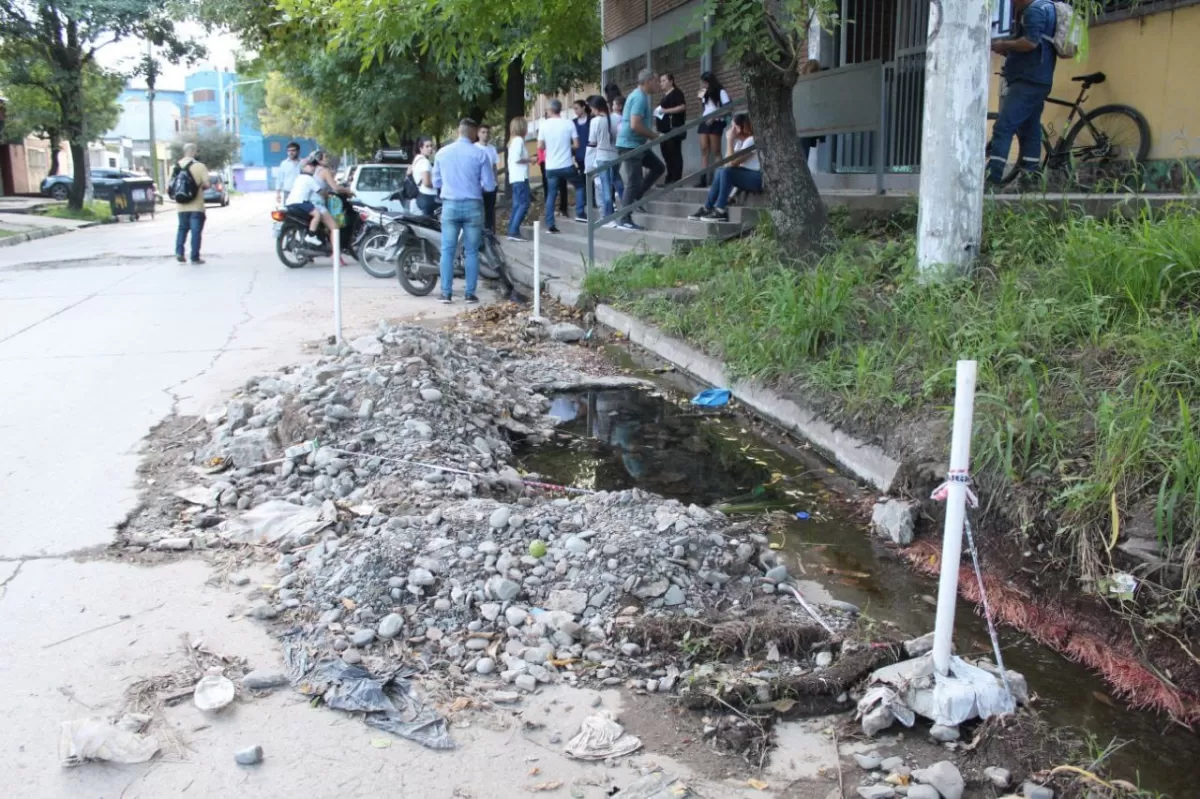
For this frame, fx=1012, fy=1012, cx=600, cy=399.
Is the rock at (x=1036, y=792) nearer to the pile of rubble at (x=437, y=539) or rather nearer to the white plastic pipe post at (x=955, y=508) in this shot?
the white plastic pipe post at (x=955, y=508)

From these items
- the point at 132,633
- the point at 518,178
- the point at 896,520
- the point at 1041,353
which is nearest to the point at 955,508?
the point at 896,520

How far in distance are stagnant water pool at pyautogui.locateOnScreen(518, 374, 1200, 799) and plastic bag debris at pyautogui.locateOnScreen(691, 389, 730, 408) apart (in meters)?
0.10

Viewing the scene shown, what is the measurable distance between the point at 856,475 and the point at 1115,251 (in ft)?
6.72

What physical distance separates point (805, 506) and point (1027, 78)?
495 cm

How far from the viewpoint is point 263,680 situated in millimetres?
3574

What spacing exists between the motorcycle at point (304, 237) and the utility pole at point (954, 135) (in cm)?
1030

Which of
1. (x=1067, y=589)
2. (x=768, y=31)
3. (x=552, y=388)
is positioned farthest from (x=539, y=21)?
(x=1067, y=589)

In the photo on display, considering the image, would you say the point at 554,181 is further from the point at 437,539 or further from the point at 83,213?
the point at 83,213

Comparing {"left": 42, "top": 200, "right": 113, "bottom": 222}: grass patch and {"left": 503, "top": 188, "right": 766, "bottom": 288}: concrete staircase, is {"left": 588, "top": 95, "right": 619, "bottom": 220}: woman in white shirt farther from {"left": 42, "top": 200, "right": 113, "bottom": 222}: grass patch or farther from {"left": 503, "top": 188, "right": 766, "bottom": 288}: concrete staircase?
{"left": 42, "top": 200, "right": 113, "bottom": 222}: grass patch

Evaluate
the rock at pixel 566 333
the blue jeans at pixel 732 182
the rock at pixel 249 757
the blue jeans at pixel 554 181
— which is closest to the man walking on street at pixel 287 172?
the blue jeans at pixel 554 181

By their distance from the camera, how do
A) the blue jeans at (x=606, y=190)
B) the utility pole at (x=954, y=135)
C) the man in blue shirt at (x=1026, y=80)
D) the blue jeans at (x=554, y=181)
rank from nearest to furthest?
the utility pole at (x=954, y=135) → the man in blue shirt at (x=1026, y=80) → the blue jeans at (x=606, y=190) → the blue jeans at (x=554, y=181)

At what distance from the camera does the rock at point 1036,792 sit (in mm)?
2967

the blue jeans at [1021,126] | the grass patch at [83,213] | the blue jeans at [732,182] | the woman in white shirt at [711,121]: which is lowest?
the grass patch at [83,213]

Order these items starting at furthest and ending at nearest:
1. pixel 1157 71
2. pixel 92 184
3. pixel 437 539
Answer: pixel 92 184 < pixel 1157 71 < pixel 437 539
